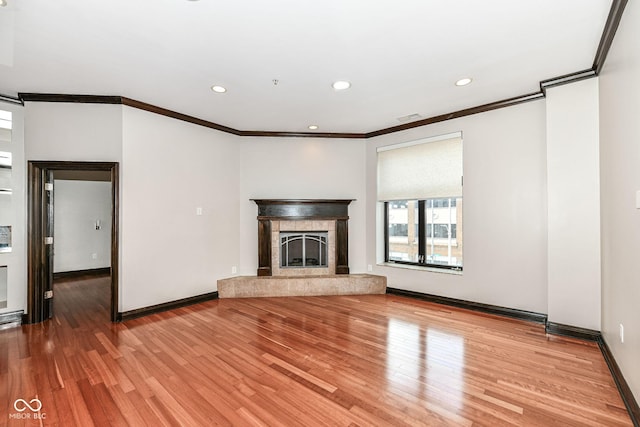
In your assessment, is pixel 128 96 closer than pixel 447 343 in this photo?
No

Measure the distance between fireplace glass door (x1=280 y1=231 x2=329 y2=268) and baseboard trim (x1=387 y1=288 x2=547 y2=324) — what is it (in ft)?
4.47

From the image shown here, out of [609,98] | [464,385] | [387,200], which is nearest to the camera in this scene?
[464,385]

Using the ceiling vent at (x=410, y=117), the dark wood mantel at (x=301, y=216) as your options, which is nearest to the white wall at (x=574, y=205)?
the ceiling vent at (x=410, y=117)

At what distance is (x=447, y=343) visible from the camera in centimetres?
287

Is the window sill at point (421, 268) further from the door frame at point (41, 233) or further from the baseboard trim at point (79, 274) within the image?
the baseboard trim at point (79, 274)

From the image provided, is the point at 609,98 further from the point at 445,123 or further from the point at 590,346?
the point at 590,346

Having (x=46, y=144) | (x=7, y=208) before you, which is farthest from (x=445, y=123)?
(x=7, y=208)

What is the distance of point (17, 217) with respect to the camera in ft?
11.3

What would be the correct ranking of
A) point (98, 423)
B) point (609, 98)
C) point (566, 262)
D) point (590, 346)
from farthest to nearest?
point (566, 262) → point (590, 346) → point (609, 98) → point (98, 423)

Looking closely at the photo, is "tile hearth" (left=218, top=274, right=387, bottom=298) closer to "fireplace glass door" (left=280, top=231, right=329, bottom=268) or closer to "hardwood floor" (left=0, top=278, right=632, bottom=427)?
"fireplace glass door" (left=280, top=231, right=329, bottom=268)

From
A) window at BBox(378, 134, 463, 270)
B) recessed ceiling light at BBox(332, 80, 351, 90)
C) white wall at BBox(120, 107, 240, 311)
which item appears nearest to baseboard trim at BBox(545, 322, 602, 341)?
window at BBox(378, 134, 463, 270)

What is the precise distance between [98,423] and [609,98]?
14.5ft

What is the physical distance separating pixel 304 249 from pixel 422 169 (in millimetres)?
2330

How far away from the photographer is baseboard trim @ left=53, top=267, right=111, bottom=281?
6244mm
